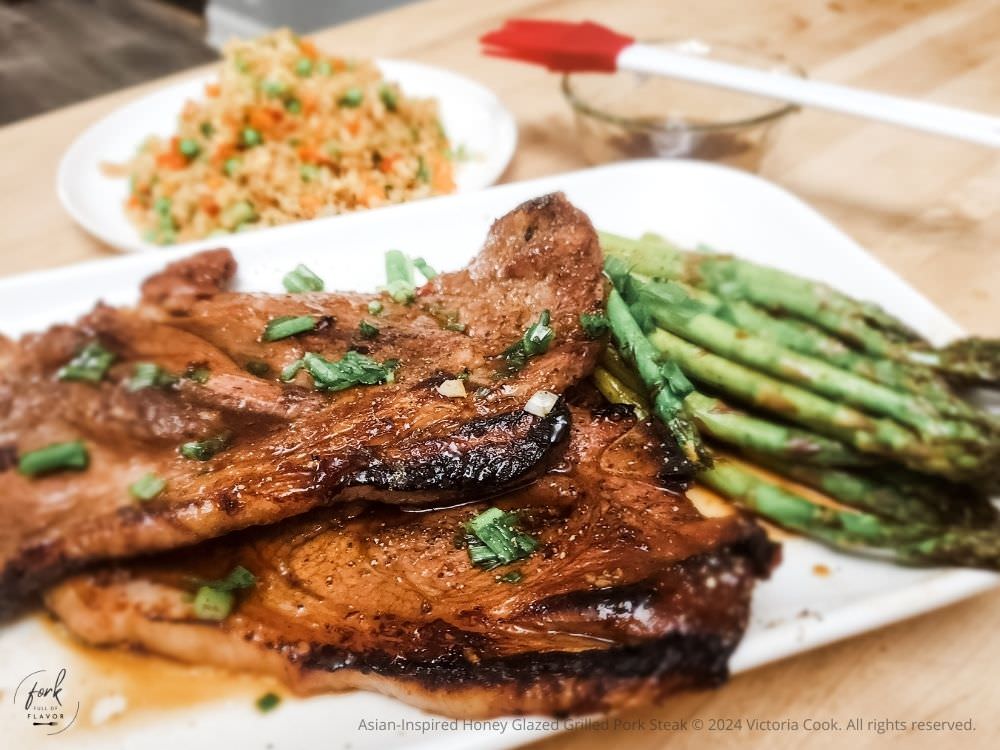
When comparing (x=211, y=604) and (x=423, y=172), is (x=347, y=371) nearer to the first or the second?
(x=211, y=604)

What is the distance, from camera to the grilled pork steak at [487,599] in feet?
3.41

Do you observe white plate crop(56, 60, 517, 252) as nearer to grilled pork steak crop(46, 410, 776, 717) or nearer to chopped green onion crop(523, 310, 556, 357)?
chopped green onion crop(523, 310, 556, 357)

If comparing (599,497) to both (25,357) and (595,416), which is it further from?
(25,357)

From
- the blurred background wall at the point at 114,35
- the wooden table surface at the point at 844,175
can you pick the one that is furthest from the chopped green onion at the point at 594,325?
the blurred background wall at the point at 114,35

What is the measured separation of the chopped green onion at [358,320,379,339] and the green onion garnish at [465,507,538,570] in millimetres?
360

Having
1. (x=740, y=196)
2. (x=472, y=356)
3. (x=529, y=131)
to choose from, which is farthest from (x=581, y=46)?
(x=472, y=356)

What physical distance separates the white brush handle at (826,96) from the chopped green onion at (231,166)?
108cm

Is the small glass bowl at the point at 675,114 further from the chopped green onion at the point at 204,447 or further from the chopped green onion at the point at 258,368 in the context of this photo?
the chopped green onion at the point at 204,447

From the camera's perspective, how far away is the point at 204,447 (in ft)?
3.48

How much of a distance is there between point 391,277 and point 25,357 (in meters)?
0.66

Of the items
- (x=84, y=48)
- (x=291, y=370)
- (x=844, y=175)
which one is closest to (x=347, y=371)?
(x=291, y=370)

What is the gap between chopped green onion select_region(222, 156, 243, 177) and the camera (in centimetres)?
206

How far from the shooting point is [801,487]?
4.00 ft

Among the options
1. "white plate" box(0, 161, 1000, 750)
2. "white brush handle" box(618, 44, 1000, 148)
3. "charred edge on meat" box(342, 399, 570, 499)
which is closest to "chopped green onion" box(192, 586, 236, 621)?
"white plate" box(0, 161, 1000, 750)
